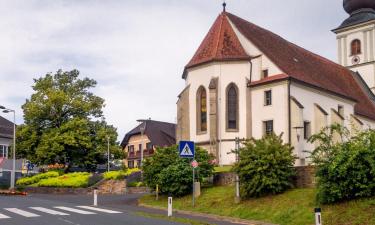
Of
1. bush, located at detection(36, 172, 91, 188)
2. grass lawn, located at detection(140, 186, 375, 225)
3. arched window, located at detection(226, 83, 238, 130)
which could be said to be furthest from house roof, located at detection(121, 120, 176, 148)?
grass lawn, located at detection(140, 186, 375, 225)

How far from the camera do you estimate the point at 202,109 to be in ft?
138

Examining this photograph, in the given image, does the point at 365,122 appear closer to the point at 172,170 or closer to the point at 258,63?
the point at 258,63

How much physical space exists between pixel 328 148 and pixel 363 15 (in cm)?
4518

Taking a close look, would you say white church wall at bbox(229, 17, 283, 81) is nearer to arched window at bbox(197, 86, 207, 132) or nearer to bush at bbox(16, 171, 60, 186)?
arched window at bbox(197, 86, 207, 132)

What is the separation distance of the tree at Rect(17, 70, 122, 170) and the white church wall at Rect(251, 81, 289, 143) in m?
15.5

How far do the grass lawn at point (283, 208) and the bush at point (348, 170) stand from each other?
343 millimetres

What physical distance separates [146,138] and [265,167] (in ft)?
190

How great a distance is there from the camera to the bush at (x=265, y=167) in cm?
2058

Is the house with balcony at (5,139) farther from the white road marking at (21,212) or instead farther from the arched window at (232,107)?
the white road marking at (21,212)

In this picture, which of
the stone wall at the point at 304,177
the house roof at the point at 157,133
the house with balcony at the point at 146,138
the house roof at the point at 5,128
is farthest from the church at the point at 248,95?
the house roof at the point at 5,128

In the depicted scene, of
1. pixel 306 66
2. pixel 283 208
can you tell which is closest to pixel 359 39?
pixel 306 66

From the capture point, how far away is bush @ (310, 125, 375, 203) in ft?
54.9

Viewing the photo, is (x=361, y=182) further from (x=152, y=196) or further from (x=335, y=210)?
(x=152, y=196)

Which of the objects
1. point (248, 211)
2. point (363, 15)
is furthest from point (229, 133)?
point (363, 15)
